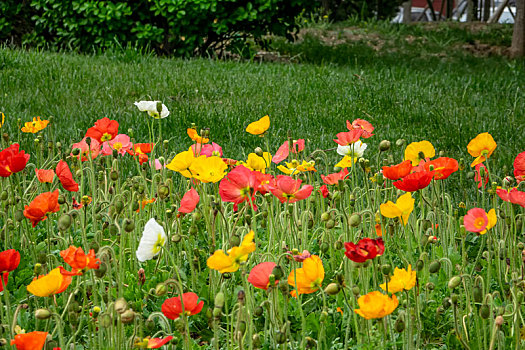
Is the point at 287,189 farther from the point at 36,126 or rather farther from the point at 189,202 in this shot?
the point at 36,126

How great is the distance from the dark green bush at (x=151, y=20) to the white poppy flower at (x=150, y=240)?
581cm

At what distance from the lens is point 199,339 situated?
1.78m

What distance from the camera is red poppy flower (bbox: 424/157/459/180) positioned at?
1859mm

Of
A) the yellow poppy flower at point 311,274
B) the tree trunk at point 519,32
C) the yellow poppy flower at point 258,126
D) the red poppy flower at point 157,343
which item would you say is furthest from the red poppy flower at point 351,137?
the tree trunk at point 519,32

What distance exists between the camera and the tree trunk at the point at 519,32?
8125 mm

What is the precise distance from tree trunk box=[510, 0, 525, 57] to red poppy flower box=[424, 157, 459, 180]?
279 inches

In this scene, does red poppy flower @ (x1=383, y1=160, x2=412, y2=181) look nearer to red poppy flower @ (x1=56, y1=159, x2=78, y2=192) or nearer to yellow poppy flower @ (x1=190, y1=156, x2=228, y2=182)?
yellow poppy flower @ (x1=190, y1=156, x2=228, y2=182)

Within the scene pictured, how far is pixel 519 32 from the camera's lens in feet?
27.4

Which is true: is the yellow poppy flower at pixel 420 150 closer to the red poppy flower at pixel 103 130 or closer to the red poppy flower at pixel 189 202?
the red poppy flower at pixel 189 202

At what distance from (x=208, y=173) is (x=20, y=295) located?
0.80m

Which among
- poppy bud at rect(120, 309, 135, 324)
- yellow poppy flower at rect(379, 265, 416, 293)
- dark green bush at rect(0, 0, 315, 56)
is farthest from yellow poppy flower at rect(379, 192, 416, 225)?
dark green bush at rect(0, 0, 315, 56)

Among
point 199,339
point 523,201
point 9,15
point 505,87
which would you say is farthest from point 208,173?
point 9,15

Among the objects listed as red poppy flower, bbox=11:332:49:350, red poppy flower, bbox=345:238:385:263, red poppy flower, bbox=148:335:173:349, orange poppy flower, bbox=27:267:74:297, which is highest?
red poppy flower, bbox=345:238:385:263

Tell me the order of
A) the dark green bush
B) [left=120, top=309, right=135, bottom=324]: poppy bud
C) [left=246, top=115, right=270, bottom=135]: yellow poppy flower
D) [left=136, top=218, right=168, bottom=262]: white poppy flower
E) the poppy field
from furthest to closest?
1. the dark green bush
2. [left=246, top=115, right=270, bottom=135]: yellow poppy flower
3. [left=136, top=218, right=168, bottom=262]: white poppy flower
4. the poppy field
5. [left=120, top=309, right=135, bottom=324]: poppy bud
